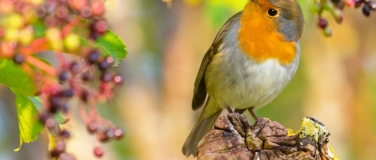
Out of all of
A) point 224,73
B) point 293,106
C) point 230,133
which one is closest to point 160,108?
point 293,106

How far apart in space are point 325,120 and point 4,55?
22.0 ft

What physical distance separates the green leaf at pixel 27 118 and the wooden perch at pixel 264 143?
642 mm

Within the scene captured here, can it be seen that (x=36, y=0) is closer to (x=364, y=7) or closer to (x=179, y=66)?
(x=364, y=7)

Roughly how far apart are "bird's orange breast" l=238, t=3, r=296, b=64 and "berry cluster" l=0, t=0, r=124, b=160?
273 centimetres

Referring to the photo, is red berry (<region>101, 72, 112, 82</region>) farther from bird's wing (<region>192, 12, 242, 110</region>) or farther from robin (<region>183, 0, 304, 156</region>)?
bird's wing (<region>192, 12, 242, 110</region>)

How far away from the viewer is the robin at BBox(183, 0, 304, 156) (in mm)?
4449

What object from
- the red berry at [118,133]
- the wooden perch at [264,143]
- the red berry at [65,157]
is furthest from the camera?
the wooden perch at [264,143]

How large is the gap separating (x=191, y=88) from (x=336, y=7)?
654 centimetres

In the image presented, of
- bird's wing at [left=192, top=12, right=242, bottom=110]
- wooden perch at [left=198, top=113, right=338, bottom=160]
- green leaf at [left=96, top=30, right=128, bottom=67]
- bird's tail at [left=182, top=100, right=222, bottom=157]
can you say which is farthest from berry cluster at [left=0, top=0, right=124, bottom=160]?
bird's tail at [left=182, top=100, right=222, bottom=157]

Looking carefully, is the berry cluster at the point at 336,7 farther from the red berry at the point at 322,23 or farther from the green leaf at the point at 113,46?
the green leaf at the point at 113,46

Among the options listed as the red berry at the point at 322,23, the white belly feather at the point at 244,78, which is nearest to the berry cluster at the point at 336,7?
the red berry at the point at 322,23

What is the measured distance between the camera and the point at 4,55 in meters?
1.50

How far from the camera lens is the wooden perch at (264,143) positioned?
2459mm

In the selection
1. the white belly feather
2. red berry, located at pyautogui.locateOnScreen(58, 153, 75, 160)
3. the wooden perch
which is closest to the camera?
red berry, located at pyautogui.locateOnScreen(58, 153, 75, 160)
